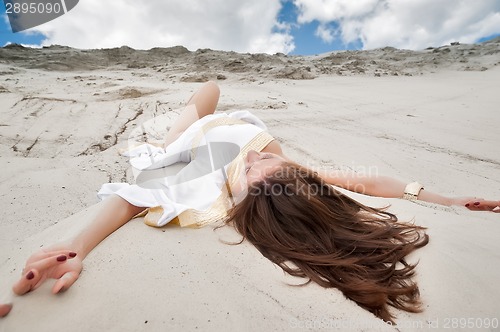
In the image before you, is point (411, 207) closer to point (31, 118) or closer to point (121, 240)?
point (121, 240)

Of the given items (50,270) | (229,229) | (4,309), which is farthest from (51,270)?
(229,229)

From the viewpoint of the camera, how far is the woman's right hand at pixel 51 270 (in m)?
0.83

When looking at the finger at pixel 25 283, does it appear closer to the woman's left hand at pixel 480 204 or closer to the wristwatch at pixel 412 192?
the wristwatch at pixel 412 192

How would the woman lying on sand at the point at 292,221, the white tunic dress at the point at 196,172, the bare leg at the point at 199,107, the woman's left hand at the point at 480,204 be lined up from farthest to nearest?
the bare leg at the point at 199,107
the woman's left hand at the point at 480,204
the white tunic dress at the point at 196,172
the woman lying on sand at the point at 292,221

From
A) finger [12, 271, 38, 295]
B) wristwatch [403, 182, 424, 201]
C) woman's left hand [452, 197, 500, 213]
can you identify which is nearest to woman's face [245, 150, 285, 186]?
wristwatch [403, 182, 424, 201]

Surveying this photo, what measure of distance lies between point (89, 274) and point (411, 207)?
5.04 ft

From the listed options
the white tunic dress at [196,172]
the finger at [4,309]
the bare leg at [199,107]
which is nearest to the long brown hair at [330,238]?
the white tunic dress at [196,172]

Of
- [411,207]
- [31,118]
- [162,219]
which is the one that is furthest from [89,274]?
[31,118]

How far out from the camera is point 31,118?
310 cm

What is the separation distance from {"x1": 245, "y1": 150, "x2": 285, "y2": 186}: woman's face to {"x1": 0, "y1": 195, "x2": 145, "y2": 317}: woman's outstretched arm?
2.10ft

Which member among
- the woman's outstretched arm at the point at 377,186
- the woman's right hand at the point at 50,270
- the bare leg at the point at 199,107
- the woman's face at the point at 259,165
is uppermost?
the bare leg at the point at 199,107

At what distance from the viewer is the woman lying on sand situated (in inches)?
36.8

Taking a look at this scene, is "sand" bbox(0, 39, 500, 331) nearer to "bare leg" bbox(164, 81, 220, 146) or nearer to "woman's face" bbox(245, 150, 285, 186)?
"woman's face" bbox(245, 150, 285, 186)

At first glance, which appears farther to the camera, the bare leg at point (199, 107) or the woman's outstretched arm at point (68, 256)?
the bare leg at point (199, 107)
